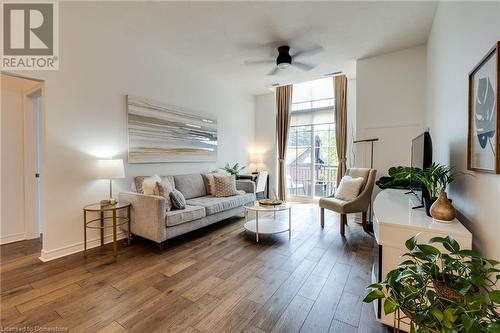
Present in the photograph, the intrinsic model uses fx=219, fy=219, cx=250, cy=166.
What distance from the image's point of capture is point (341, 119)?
16.6 feet

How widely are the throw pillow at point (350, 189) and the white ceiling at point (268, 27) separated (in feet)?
7.00

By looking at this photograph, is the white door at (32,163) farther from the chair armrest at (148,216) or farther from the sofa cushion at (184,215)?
the sofa cushion at (184,215)

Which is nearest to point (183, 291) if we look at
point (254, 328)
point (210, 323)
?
point (210, 323)

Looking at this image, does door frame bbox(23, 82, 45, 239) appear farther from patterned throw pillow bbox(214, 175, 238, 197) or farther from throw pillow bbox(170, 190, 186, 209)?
patterned throw pillow bbox(214, 175, 238, 197)

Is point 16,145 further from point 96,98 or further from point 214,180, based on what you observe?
point 214,180

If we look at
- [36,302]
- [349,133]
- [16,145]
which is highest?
[349,133]

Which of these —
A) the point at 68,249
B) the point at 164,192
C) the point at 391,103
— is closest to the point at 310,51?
the point at 391,103

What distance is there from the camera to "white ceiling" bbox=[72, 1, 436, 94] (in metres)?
2.57

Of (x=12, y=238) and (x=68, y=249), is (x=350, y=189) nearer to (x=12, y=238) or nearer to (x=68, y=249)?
(x=68, y=249)

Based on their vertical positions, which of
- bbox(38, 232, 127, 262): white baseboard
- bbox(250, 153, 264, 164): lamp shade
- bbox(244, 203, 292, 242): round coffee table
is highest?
bbox(250, 153, 264, 164): lamp shade

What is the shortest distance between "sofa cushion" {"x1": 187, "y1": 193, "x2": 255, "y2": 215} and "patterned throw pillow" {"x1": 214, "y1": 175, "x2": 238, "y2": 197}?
4.7 inches

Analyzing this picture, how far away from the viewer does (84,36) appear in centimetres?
274

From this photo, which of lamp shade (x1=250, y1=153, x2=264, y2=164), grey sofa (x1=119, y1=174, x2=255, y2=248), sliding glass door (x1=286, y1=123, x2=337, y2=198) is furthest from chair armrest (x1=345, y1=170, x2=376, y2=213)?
lamp shade (x1=250, y1=153, x2=264, y2=164)

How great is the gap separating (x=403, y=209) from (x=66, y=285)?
3048 mm
